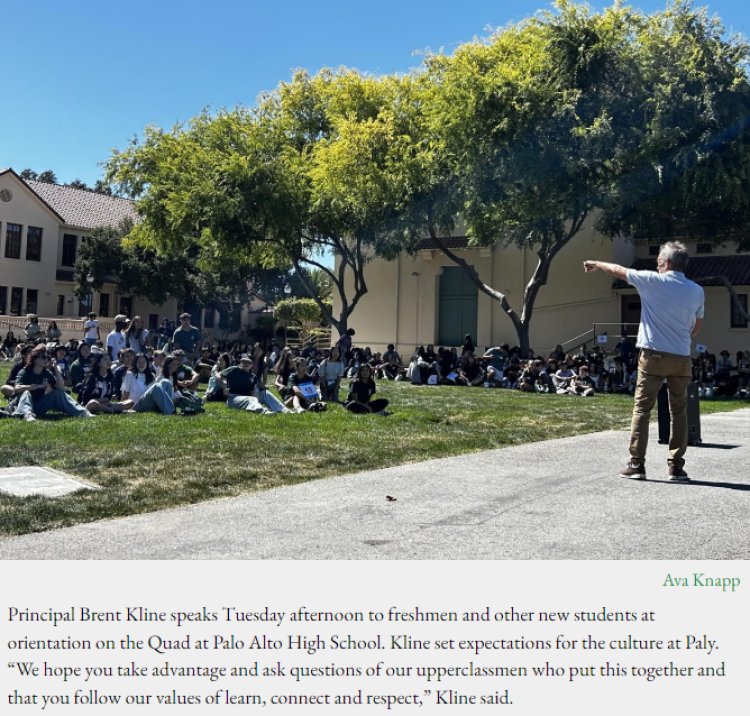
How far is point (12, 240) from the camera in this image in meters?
48.2

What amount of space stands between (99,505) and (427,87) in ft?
87.0

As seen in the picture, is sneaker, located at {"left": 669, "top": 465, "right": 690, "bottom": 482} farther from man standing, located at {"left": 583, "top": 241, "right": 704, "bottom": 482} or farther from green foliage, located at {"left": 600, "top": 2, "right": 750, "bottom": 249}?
green foliage, located at {"left": 600, "top": 2, "right": 750, "bottom": 249}

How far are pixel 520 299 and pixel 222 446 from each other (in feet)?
91.5

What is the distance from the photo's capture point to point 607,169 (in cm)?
2291

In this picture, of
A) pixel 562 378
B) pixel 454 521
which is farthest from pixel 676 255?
pixel 562 378

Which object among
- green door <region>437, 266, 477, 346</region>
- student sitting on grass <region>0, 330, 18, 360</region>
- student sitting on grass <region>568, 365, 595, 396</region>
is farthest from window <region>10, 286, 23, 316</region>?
student sitting on grass <region>568, 365, 595, 396</region>

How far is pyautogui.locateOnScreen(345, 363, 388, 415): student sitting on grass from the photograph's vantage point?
13547 mm

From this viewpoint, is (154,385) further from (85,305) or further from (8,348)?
(85,305)

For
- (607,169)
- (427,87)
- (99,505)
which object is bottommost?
→ (99,505)

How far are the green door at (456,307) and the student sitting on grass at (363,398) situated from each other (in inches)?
931

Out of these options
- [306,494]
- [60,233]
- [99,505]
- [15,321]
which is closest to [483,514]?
[306,494]

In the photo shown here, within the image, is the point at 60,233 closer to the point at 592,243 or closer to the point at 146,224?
the point at 146,224

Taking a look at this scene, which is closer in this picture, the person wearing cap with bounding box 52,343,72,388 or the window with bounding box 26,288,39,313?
the person wearing cap with bounding box 52,343,72,388

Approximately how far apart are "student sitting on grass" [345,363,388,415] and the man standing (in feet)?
22.7
